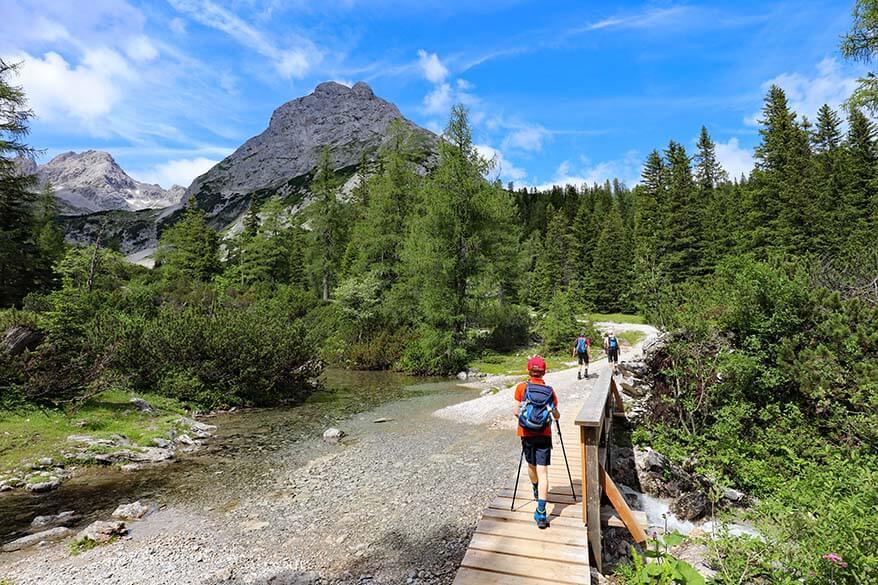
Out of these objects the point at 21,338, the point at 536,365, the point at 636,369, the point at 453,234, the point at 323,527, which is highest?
the point at 453,234

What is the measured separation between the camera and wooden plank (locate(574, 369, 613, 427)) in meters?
5.23

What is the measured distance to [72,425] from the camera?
11.1 m

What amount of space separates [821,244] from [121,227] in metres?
155

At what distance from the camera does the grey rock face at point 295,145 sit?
12181 cm

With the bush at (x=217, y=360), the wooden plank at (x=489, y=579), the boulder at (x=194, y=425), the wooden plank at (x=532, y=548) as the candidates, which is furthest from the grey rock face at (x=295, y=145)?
the wooden plank at (x=489, y=579)

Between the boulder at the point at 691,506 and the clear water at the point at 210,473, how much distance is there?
790cm

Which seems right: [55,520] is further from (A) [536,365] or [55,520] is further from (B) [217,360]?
(B) [217,360]

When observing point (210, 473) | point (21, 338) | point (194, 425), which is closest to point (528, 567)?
point (210, 473)

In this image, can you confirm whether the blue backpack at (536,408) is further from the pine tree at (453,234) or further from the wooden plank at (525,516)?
the pine tree at (453,234)

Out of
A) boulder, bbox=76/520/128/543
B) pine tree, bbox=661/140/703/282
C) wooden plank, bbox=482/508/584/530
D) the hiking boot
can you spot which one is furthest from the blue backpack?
pine tree, bbox=661/140/703/282

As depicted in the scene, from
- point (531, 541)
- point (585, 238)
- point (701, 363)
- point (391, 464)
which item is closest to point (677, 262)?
point (585, 238)

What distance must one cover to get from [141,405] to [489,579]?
533 inches

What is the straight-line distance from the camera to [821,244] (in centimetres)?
3350

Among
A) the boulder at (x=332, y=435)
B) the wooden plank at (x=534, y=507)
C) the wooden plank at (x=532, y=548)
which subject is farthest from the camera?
the boulder at (x=332, y=435)
